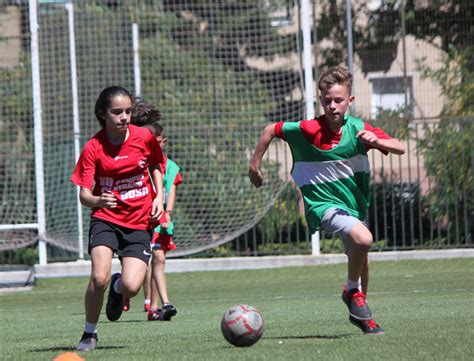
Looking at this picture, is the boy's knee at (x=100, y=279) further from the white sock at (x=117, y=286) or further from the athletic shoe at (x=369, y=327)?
the athletic shoe at (x=369, y=327)

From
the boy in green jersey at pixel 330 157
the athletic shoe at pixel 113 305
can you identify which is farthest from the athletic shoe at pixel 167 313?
the boy in green jersey at pixel 330 157

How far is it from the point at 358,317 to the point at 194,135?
32.8ft

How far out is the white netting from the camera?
1673 centimetres

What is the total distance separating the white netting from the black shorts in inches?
356

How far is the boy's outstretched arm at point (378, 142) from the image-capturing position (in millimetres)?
7195

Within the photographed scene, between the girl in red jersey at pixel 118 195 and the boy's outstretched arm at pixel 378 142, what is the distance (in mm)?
1407

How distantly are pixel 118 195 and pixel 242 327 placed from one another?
139 cm

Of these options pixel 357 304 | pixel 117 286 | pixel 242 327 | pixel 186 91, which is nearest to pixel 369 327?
pixel 357 304

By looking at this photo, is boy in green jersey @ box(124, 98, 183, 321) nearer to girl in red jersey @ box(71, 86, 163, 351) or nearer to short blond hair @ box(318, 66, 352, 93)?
girl in red jersey @ box(71, 86, 163, 351)

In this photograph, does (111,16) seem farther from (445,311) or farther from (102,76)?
(445,311)

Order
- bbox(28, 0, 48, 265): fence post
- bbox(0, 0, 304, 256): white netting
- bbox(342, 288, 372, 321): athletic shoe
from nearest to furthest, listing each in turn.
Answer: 1. bbox(342, 288, 372, 321): athletic shoe
2. bbox(28, 0, 48, 265): fence post
3. bbox(0, 0, 304, 256): white netting

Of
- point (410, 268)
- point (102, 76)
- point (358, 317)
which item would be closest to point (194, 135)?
point (102, 76)

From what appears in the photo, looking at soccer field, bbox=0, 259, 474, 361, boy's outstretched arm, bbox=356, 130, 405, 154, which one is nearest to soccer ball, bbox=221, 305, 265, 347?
soccer field, bbox=0, 259, 474, 361

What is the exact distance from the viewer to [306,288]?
13.6 meters
